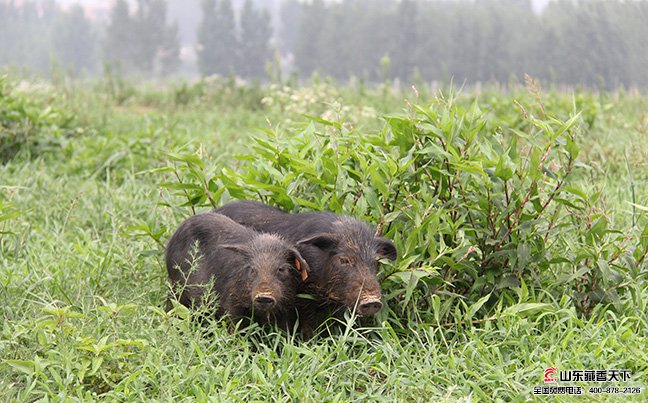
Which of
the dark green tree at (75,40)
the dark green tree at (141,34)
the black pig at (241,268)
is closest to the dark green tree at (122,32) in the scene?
the dark green tree at (141,34)

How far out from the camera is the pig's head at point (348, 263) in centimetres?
353

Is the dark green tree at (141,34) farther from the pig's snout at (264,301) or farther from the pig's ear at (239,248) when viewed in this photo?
the pig's snout at (264,301)

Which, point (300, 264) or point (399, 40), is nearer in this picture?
point (300, 264)

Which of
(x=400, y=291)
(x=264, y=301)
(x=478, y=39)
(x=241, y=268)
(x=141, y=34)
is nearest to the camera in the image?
(x=264, y=301)

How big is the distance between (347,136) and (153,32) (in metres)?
27.1

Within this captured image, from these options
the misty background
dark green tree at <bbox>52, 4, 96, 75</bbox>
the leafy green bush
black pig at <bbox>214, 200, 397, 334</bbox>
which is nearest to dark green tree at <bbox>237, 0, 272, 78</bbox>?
the misty background

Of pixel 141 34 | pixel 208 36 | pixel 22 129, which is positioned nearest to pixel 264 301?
pixel 22 129

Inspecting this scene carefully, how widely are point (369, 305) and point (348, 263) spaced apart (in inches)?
9.5

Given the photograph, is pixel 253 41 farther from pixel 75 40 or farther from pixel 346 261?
pixel 346 261

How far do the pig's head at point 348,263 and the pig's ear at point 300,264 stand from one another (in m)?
0.07

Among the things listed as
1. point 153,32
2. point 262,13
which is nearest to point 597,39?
point 262,13

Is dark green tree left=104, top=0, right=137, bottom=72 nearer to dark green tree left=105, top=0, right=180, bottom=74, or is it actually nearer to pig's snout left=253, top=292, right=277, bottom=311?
dark green tree left=105, top=0, right=180, bottom=74

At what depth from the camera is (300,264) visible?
11.8 feet

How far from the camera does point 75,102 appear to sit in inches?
405
